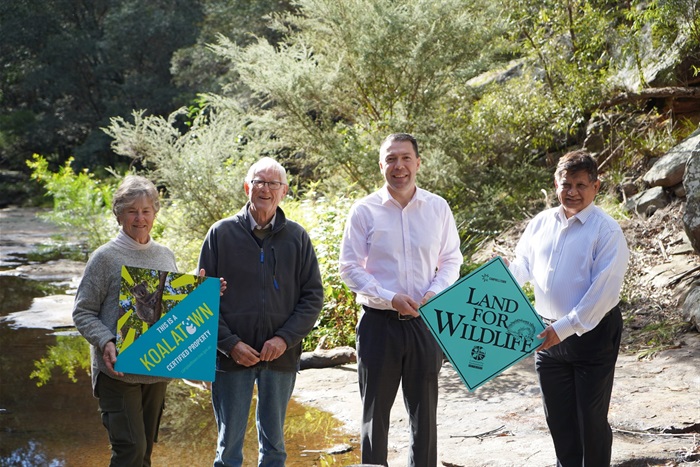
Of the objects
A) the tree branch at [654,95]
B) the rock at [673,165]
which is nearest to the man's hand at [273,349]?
the rock at [673,165]

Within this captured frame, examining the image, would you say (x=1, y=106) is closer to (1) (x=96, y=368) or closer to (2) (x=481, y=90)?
(2) (x=481, y=90)

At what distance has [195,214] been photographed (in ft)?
32.3

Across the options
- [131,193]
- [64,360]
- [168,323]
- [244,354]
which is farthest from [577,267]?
[64,360]

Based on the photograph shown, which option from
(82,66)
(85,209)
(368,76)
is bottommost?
(85,209)

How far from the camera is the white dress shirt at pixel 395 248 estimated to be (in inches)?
152

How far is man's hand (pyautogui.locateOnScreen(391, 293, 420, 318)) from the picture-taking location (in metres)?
3.68

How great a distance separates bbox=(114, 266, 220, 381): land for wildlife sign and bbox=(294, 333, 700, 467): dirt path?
2007 millimetres

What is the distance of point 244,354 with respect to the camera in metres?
3.64

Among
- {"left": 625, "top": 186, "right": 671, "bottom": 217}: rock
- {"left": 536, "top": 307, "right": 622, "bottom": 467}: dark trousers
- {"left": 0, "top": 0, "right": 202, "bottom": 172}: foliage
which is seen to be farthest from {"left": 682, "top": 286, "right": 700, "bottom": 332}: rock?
{"left": 0, "top": 0, "right": 202, "bottom": 172}: foliage

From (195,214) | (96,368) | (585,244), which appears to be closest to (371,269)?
(585,244)

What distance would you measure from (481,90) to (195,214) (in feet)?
14.8

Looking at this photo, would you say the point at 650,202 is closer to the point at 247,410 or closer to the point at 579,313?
the point at 579,313

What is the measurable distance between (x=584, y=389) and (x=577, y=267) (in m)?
0.57

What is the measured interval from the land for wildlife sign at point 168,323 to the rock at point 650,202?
259 inches
